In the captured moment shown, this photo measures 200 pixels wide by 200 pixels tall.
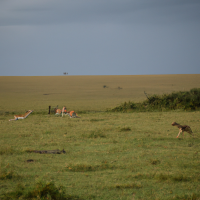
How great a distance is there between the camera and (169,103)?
23.9 meters

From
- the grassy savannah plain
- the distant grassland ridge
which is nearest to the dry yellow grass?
the distant grassland ridge

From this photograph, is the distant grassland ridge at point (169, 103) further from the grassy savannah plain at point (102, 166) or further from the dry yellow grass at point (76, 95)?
the grassy savannah plain at point (102, 166)

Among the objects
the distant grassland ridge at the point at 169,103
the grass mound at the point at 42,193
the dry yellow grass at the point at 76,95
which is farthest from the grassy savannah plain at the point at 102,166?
the dry yellow grass at the point at 76,95

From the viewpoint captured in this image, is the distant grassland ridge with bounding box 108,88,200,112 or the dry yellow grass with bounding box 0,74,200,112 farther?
the dry yellow grass with bounding box 0,74,200,112

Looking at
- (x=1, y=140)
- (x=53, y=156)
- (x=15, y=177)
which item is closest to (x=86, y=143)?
(x=53, y=156)

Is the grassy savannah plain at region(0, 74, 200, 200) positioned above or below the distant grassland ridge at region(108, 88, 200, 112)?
below

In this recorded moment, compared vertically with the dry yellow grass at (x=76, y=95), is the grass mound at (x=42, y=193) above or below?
below

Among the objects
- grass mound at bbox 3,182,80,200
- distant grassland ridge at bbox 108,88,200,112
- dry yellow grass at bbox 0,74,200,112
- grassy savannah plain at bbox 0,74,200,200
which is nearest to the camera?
grass mound at bbox 3,182,80,200

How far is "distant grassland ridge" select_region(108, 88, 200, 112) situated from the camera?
23.0m

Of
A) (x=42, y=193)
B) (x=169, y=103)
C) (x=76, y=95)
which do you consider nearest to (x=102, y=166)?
(x=42, y=193)

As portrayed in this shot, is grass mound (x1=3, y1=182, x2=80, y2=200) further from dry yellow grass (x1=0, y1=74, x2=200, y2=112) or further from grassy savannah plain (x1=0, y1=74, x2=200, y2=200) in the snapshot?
dry yellow grass (x1=0, y1=74, x2=200, y2=112)

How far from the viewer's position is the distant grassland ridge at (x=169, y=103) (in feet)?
75.4

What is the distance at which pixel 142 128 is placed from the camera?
47.7 feet

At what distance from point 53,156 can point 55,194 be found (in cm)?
359
